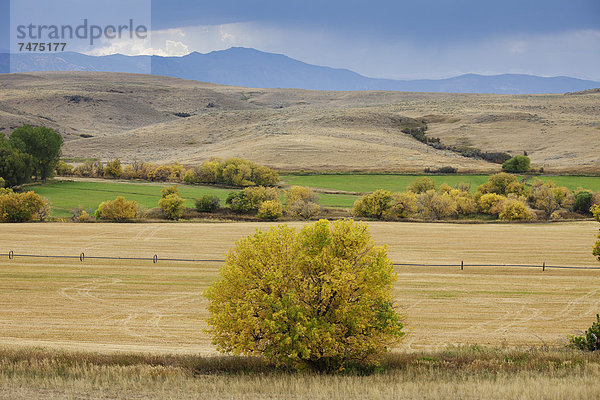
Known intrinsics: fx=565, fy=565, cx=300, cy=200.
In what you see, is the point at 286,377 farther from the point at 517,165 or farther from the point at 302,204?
the point at 517,165

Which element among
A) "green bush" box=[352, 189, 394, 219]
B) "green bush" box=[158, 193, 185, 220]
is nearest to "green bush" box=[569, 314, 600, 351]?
"green bush" box=[352, 189, 394, 219]

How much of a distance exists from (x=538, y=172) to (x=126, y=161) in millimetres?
86343

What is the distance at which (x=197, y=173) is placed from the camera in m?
94.2

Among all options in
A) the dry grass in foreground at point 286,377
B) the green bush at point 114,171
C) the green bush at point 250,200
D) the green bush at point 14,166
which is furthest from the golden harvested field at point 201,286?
the green bush at point 114,171

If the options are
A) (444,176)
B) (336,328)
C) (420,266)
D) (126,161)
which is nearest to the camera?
(336,328)

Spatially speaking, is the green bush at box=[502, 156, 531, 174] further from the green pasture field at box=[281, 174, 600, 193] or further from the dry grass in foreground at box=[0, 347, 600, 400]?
the dry grass in foreground at box=[0, 347, 600, 400]

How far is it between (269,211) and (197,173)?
98.2 ft

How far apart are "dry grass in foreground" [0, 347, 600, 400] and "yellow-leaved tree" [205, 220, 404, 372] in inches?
39.8

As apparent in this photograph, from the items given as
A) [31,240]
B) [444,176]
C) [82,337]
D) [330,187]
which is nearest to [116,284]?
[82,337]

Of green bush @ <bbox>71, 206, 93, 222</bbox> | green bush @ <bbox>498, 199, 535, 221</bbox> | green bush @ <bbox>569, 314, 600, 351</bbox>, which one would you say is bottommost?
green bush @ <bbox>569, 314, 600, 351</bbox>

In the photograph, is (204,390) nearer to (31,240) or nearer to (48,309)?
(48,309)

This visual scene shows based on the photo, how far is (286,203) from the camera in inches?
2938

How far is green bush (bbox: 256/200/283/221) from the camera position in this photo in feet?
223

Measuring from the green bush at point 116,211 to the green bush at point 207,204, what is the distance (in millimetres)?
8233
